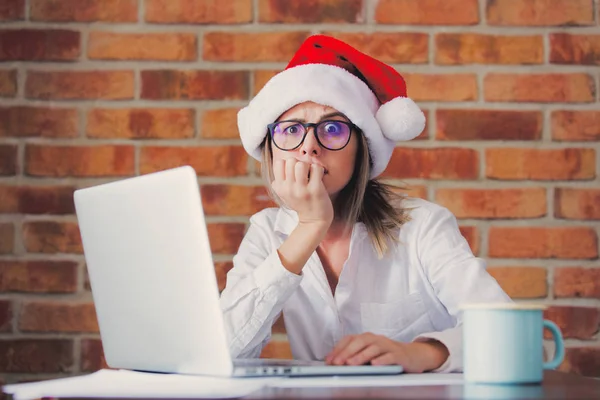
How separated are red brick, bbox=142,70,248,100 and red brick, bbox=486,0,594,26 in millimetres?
661

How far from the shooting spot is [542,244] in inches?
75.9

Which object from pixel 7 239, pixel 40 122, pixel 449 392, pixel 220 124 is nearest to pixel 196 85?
pixel 220 124

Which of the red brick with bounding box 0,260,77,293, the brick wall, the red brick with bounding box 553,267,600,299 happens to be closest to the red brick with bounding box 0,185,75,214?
the brick wall

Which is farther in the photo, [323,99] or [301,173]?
→ [323,99]

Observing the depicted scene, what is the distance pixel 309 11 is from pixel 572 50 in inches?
26.6

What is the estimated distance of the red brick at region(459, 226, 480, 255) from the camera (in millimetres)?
1928

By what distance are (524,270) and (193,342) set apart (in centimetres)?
122

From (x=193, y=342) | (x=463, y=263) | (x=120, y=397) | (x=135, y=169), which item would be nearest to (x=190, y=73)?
(x=135, y=169)

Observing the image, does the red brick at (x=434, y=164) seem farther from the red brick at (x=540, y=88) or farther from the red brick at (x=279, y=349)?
the red brick at (x=279, y=349)

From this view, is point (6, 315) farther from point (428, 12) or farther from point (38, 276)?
point (428, 12)

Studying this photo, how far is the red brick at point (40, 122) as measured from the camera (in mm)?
1965

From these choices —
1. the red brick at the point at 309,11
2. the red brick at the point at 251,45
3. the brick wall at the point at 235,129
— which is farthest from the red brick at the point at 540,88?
the red brick at the point at 251,45

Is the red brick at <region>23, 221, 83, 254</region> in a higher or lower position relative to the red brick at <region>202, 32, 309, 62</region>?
lower

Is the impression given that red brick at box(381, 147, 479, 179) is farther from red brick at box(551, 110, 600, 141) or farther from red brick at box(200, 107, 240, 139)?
red brick at box(200, 107, 240, 139)
